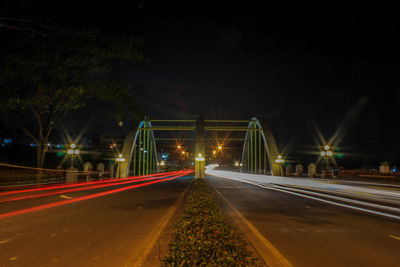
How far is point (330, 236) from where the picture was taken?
729 centimetres

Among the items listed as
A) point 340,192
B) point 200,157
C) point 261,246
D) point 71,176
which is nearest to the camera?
point 261,246

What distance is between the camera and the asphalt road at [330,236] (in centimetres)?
544

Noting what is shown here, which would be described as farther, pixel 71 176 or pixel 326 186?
pixel 71 176

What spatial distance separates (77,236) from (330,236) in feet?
19.0

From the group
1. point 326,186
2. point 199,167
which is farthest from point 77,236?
point 199,167

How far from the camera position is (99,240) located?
670 centimetres

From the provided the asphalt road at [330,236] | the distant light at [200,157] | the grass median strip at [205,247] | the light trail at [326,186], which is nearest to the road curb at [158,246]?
the grass median strip at [205,247]

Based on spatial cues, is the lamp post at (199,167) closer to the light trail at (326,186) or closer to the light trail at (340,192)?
the light trail at (326,186)

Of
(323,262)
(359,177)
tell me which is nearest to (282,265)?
(323,262)

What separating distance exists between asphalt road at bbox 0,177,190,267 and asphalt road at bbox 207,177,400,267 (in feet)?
9.35

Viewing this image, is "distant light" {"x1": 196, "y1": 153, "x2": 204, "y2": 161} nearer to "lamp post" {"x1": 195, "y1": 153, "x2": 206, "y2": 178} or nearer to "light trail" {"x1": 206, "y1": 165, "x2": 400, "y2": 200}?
"lamp post" {"x1": 195, "y1": 153, "x2": 206, "y2": 178}

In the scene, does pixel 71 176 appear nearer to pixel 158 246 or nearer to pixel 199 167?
pixel 199 167

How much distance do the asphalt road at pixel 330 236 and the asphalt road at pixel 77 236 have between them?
2.85 metres

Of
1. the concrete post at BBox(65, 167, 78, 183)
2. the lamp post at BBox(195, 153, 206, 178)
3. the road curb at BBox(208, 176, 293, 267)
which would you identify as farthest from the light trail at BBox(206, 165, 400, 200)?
the concrete post at BBox(65, 167, 78, 183)
